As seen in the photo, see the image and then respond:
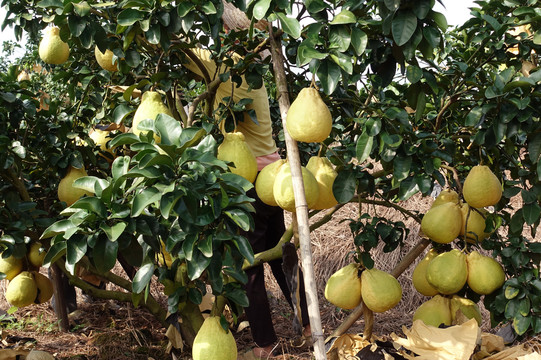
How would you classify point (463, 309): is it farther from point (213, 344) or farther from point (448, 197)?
point (213, 344)

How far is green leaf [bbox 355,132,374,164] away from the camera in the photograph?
199cm

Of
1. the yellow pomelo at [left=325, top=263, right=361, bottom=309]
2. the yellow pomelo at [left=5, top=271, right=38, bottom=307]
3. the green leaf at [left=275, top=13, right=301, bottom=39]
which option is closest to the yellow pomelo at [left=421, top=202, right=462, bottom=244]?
the yellow pomelo at [left=325, top=263, right=361, bottom=309]

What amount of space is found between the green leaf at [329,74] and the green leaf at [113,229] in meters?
0.71

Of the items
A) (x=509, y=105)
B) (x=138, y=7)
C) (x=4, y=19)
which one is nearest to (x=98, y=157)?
(x=4, y=19)

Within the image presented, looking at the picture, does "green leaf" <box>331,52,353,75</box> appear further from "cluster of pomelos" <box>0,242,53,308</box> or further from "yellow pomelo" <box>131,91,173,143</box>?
"cluster of pomelos" <box>0,242,53,308</box>

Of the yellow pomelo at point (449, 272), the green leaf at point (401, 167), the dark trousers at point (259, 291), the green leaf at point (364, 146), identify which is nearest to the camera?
the green leaf at point (364, 146)

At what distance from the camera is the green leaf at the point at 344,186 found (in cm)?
207

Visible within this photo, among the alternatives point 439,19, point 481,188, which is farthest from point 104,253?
point 481,188

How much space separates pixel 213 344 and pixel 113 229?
2.05 feet

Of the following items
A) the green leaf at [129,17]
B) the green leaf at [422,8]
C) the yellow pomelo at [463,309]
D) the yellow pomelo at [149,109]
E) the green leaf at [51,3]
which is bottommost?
the yellow pomelo at [463,309]

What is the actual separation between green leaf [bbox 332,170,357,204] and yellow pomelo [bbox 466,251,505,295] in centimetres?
66

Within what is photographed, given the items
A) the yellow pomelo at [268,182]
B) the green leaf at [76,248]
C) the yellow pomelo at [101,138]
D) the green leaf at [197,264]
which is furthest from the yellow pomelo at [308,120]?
the yellow pomelo at [101,138]

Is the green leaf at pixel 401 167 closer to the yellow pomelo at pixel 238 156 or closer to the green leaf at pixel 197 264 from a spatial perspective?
the yellow pomelo at pixel 238 156

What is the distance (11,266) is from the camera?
2697 millimetres
